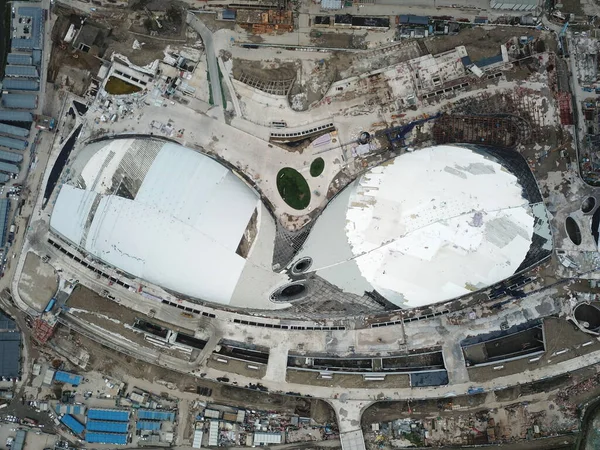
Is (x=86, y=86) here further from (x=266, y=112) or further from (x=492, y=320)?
(x=492, y=320)

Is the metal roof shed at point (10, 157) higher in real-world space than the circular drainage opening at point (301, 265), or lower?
higher

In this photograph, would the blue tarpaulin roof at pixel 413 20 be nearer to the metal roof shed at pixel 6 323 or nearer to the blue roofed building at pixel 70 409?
the metal roof shed at pixel 6 323

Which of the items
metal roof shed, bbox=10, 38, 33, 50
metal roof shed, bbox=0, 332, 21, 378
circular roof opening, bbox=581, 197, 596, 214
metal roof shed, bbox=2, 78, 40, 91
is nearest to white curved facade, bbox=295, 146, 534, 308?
circular roof opening, bbox=581, 197, 596, 214

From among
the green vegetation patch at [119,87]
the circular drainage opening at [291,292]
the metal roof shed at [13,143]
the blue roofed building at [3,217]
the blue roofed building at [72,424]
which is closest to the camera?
the circular drainage opening at [291,292]

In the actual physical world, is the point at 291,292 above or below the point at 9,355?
above

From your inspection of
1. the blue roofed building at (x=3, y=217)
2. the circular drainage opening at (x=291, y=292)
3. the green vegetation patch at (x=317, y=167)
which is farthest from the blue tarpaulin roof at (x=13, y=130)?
the circular drainage opening at (x=291, y=292)

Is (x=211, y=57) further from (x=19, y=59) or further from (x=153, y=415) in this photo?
(x=153, y=415)

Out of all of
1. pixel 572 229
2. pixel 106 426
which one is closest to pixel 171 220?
pixel 106 426
